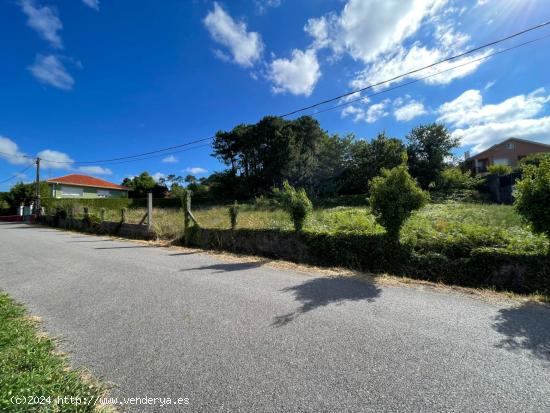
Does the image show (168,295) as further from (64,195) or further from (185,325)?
(64,195)

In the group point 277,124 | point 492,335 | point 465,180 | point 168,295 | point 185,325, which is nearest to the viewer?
point 492,335

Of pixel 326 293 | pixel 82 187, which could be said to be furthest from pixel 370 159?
pixel 82 187

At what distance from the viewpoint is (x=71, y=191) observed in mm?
35531

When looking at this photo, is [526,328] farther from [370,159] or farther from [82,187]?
[82,187]

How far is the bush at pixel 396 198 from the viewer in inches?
212

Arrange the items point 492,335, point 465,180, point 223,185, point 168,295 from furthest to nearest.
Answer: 1. point 223,185
2. point 465,180
3. point 168,295
4. point 492,335

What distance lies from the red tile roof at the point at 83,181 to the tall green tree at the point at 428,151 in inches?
1683

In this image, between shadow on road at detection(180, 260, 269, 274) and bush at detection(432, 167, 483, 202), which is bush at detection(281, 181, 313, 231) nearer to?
shadow on road at detection(180, 260, 269, 274)

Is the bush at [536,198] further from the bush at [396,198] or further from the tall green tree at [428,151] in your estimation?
the tall green tree at [428,151]

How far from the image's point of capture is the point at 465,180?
72.8 ft

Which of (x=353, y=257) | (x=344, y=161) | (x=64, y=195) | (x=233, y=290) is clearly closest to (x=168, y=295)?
(x=233, y=290)

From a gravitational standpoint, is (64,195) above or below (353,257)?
above

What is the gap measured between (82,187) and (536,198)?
45.9 meters

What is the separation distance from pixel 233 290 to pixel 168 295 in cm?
107
